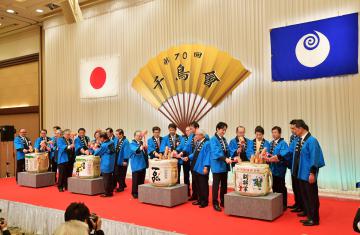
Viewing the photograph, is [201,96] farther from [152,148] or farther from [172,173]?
[172,173]

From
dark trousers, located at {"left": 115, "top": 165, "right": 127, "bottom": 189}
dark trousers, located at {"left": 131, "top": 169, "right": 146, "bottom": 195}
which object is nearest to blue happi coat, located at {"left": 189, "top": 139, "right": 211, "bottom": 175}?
dark trousers, located at {"left": 131, "top": 169, "right": 146, "bottom": 195}

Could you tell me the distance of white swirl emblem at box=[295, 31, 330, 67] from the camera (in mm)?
6129

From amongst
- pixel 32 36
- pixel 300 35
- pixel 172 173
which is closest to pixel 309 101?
pixel 300 35

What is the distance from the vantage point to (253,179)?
175 inches

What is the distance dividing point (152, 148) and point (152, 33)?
3545 millimetres

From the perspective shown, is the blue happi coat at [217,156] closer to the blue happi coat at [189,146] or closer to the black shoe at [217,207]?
the black shoe at [217,207]

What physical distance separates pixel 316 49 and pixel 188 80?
2769 mm

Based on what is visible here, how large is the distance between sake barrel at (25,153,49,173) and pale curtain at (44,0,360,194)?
2225 mm

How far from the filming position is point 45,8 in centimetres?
995

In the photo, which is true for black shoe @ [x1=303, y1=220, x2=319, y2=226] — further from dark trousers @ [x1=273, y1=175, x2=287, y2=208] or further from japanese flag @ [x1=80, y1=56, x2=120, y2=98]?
japanese flag @ [x1=80, y1=56, x2=120, y2=98]

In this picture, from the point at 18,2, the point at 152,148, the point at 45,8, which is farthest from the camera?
the point at 45,8

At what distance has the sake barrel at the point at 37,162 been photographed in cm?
735

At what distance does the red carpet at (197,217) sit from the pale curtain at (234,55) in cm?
131

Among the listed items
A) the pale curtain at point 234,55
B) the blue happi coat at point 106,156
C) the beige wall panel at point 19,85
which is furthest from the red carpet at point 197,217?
the beige wall panel at point 19,85
